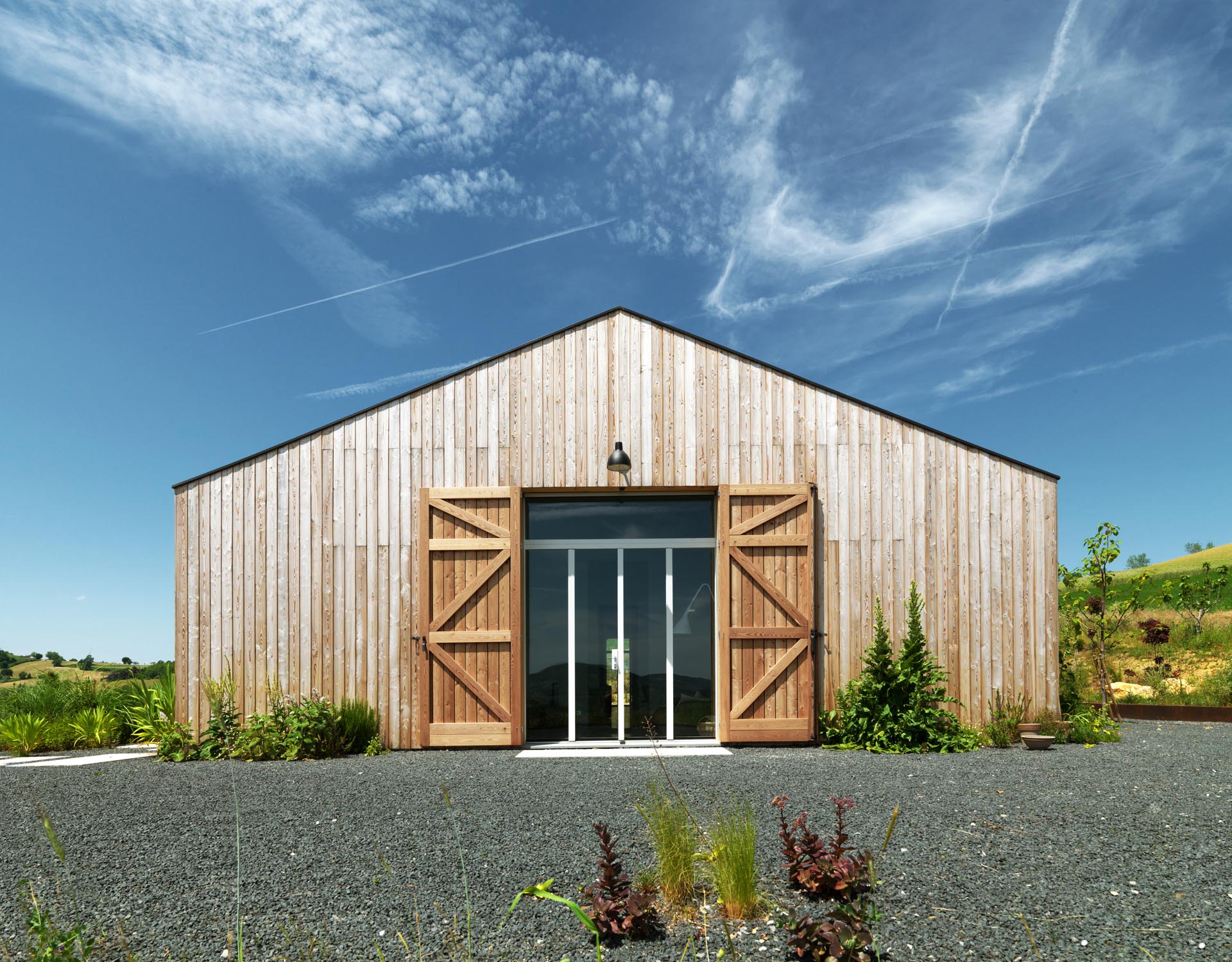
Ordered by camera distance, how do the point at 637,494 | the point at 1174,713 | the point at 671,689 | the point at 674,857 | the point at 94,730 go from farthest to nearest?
the point at 1174,713 < the point at 94,730 < the point at 637,494 < the point at 671,689 < the point at 674,857

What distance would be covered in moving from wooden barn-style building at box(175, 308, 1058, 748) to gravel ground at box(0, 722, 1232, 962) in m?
1.36

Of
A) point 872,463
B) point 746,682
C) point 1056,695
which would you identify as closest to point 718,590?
point 746,682

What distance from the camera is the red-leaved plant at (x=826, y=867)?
2.94 metres

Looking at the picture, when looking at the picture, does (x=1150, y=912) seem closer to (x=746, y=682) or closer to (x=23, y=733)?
(x=746, y=682)

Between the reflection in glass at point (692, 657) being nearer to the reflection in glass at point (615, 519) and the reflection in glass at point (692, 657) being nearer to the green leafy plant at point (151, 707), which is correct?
the reflection in glass at point (615, 519)

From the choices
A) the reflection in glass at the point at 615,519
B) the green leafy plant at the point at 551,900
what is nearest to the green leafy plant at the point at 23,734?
the reflection in glass at the point at 615,519

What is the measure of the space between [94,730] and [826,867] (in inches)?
371

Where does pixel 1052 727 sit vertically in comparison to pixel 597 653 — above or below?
below

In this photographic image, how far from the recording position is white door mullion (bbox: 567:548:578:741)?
26.5 ft

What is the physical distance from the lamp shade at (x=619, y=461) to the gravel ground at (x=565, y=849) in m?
2.92

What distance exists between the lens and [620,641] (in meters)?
8.16

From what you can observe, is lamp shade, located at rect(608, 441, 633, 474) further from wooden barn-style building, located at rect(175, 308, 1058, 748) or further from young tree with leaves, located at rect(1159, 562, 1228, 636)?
young tree with leaves, located at rect(1159, 562, 1228, 636)

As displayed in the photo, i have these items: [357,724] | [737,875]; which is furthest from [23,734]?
[737,875]

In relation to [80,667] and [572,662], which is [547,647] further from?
[80,667]
